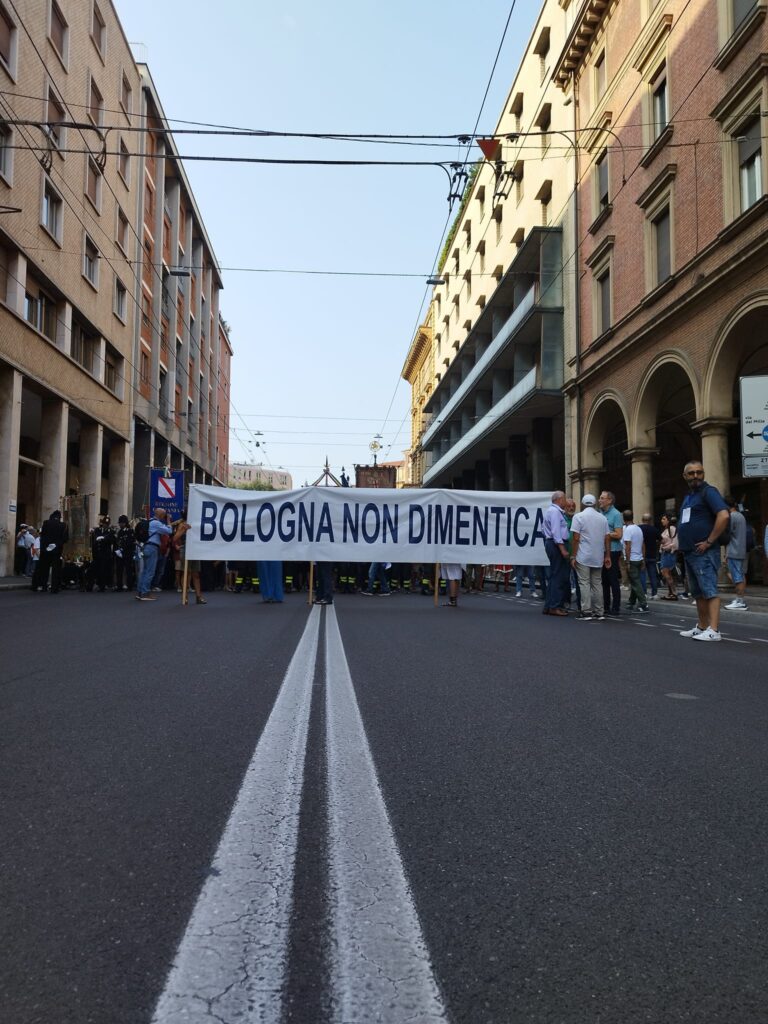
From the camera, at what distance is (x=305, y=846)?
93.6 inches

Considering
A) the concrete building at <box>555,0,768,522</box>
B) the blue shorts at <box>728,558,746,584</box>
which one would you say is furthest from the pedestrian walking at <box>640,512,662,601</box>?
the concrete building at <box>555,0,768,522</box>

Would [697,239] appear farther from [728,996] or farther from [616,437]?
[728,996]

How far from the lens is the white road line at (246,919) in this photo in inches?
60.0

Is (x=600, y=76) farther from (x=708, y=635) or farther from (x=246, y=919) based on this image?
(x=246, y=919)

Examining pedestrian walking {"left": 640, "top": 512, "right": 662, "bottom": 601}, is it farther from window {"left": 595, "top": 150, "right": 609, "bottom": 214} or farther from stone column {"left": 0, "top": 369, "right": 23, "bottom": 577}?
stone column {"left": 0, "top": 369, "right": 23, "bottom": 577}

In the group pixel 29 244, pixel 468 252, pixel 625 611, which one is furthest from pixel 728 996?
pixel 468 252

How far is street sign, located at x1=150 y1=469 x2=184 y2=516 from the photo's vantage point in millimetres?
25953

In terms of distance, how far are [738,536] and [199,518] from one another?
937cm

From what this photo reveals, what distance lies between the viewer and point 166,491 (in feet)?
86.0

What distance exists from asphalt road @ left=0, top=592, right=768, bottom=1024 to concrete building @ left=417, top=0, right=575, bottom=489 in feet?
59.3

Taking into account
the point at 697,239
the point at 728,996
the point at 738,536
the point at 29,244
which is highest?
the point at 29,244

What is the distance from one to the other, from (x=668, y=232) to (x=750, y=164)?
381 centimetres

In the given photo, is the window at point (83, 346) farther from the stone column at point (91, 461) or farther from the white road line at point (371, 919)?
the white road line at point (371, 919)

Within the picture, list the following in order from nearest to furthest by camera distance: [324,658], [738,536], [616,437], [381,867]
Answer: [381,867] → [324,658] → [738,536] → [616,437]
